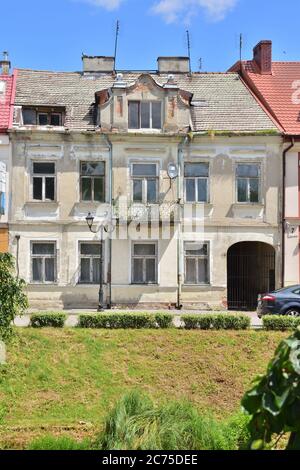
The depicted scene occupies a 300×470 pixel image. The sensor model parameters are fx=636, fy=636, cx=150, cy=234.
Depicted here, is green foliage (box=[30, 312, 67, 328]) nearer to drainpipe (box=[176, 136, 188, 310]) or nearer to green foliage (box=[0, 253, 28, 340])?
green foliage (box=[0, 253, 28, 340])

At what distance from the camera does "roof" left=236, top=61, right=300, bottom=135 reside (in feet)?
85.6

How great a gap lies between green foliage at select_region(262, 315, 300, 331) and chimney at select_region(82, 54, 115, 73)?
49.8 ft

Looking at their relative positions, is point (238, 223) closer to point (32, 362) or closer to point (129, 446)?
point (32, 362)

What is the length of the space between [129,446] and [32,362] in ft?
25.9

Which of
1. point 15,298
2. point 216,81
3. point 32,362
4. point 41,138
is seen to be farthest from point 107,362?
point 216,81

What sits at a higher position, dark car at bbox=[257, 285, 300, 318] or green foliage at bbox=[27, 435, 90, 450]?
dark car at bbox=[257, 285, 300, 318]

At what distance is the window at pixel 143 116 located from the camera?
24953 mm

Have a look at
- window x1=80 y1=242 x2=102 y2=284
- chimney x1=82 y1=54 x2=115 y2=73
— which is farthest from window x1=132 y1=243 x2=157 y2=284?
chimney x1=82 y1=54 x2=115 y2=73

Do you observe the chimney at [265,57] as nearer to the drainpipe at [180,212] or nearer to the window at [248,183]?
the window at [248,183]

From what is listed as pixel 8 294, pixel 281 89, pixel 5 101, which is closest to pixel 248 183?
pixel 281 89
